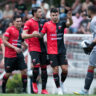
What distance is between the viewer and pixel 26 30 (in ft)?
40.2

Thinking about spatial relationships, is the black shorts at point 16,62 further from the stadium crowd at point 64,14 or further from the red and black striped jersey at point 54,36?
the stadium crowd at point 64,14

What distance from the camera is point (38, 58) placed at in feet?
40.2

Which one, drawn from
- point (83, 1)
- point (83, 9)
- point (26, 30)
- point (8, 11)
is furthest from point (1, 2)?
point (26, 30)

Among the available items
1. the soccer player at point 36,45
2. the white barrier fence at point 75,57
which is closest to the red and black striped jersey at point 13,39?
the soccer player at point 36,45

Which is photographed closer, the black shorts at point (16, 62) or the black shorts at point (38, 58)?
the black shorts at point (38, 58)

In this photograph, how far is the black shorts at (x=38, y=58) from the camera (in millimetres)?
12234

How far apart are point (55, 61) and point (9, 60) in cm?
157

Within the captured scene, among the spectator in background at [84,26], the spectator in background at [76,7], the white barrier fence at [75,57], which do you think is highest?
the spectator in background at [76,7]

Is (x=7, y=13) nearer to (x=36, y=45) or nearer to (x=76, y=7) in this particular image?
(x=76, y=7)

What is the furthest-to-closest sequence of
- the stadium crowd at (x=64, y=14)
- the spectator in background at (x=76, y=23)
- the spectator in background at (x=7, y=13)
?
the spectator in background at (x=7, y=13) → the spectator in background at (x=76, y=23) → the stadium crowd at (x=64, y=14)

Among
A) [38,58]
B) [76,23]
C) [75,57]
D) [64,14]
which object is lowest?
[75,57]

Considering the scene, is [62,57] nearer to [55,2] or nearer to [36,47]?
[36,47]

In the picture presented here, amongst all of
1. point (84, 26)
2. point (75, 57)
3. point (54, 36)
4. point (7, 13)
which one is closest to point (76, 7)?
point (84, 26)

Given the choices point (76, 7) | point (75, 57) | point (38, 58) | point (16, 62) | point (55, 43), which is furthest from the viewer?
point (76, 7)
